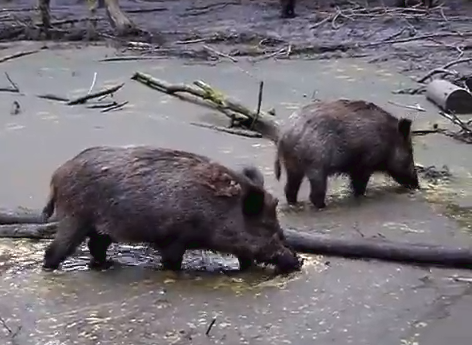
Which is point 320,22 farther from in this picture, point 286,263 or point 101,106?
point 286,263

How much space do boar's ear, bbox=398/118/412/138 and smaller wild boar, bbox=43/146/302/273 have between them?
2.34 metres

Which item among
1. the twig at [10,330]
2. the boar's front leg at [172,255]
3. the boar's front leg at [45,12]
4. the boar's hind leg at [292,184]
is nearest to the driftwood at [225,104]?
the boar's hind leg at [292,184]

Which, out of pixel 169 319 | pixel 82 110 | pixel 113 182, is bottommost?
pixel 82 110

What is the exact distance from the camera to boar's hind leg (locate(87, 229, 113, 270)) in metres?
5.86

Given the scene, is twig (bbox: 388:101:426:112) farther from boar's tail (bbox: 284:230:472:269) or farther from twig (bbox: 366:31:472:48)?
boar's tail (bbox: 284:230:472:269)

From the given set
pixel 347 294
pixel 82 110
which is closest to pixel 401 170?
pixel 347 294

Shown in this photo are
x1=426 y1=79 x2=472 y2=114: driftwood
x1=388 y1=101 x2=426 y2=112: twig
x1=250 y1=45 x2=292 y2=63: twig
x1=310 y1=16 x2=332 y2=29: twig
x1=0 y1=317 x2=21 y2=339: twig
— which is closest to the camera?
x1=0 y1=317 x2=21 y2=339: twig

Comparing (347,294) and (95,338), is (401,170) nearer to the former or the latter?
(347,294)

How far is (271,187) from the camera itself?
313 inches

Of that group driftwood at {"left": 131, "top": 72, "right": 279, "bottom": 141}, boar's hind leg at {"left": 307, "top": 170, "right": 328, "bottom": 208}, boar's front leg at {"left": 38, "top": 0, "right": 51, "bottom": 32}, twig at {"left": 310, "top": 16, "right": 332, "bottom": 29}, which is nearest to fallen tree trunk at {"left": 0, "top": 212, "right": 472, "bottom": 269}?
boar's hind leg at {"left": 307, "top": 170, "right": 328, "bottom": 208}

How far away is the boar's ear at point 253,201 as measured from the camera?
18.7 ft

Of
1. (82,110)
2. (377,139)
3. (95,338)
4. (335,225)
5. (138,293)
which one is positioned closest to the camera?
(95,338)

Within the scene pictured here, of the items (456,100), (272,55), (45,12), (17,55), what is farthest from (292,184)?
(45,12)

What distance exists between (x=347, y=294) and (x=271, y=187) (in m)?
2.64
